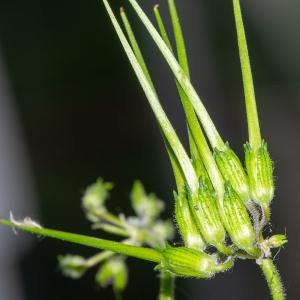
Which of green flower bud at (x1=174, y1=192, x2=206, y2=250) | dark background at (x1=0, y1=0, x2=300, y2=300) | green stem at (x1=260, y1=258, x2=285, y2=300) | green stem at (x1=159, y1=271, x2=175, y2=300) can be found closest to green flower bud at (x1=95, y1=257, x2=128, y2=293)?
green stem at (x1=159, y1=271, x2=175, y2=300)

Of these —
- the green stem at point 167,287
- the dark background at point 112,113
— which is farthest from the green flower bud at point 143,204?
the dark background at point 112,113

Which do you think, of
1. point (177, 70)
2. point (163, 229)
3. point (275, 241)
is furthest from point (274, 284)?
point (163, 229)

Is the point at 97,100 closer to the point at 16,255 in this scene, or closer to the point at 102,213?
the point at 16,255

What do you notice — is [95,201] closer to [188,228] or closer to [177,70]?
[188,228]

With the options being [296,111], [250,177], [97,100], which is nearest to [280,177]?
[296,111]

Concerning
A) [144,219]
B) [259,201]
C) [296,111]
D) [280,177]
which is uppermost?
[296,111]

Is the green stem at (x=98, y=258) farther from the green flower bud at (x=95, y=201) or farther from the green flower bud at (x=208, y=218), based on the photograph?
the green flower bud at (x=208, y=218)

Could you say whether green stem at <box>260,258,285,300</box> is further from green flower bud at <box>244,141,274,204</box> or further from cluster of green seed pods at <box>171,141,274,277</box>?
green flower bud at <box>244,141,274,204</box>
